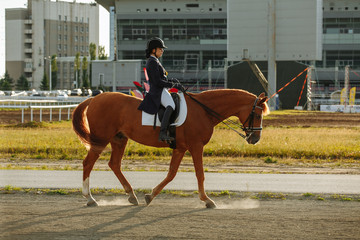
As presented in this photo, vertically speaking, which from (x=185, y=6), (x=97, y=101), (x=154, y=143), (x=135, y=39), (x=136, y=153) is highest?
(x=185, y=6)

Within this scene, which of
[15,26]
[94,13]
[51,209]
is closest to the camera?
[51,209]

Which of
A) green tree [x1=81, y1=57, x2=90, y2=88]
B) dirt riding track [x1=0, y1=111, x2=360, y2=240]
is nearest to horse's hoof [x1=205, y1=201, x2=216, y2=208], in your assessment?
dirt riding track [x1=0, y1=111, x2=360, y2=240]

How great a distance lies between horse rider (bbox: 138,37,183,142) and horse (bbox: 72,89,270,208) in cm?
23

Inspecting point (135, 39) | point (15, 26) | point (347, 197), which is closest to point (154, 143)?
point (347, 197)

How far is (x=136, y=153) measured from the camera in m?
17.4

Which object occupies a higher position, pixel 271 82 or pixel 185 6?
pixel 185 6

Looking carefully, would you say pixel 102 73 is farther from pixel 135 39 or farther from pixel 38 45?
pixel 38 45

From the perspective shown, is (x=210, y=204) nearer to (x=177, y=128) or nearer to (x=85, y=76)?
(x=177, y=128)

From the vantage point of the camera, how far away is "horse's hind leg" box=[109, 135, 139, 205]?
909 centimetres

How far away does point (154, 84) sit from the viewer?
8938mm

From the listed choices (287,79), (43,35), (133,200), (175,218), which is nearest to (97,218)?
(175,218)

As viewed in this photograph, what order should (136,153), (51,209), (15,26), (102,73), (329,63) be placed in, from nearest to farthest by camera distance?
(51,209)
(136,153)
(102,73)
(329,63)
(15,26)

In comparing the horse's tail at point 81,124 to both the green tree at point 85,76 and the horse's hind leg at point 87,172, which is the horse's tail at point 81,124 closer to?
the horse's hind leg at point 87,172

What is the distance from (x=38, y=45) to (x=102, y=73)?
8227cm
